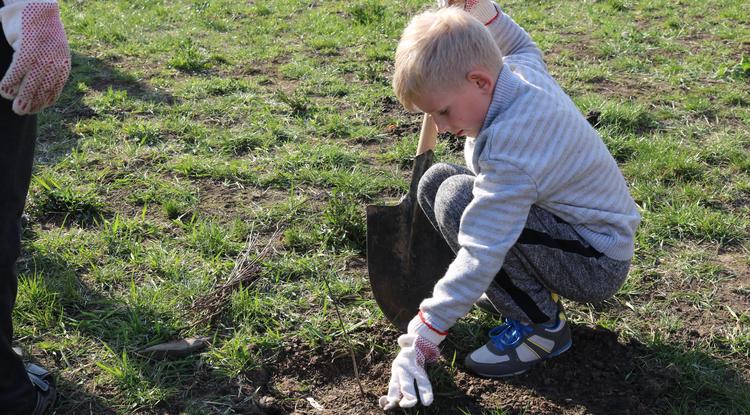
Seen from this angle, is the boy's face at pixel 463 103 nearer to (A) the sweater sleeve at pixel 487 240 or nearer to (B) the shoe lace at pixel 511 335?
(A) the sweater sleeve at pixel 487 240

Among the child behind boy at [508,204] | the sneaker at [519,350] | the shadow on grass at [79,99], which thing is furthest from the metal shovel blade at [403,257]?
the shadow on grass at [79,99]

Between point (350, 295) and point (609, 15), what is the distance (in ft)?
15.9

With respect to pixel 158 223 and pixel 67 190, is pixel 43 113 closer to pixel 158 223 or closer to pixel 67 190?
pixel 67 190

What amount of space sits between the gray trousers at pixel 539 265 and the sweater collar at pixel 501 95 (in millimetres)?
301

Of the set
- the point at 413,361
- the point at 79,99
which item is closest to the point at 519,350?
the point at 413,361

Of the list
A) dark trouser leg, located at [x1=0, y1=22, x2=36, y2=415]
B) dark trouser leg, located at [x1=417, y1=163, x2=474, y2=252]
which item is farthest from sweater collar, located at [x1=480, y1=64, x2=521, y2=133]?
dark trouser leg, located at [x1=0, y1=22, x2=36, y2=415]

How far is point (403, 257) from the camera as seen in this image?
290cm

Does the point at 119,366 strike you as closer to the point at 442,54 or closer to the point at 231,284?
the point at 231,284

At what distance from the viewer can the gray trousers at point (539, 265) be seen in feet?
8.07

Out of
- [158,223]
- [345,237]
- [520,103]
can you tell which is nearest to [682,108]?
[345,237]

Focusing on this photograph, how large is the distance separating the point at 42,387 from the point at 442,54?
1658mm

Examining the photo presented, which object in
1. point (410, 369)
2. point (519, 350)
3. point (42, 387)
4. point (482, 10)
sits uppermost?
point (482, 10)

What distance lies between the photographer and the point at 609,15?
270 inches

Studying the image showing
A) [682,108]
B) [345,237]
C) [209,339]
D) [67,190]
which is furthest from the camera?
[682,108]
